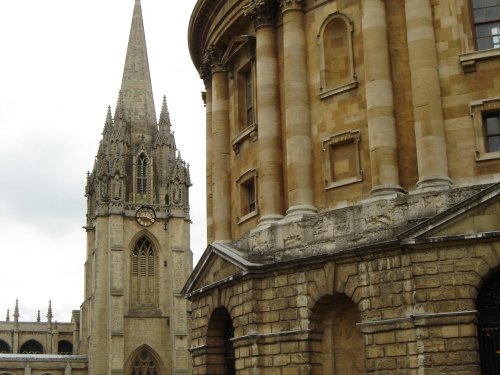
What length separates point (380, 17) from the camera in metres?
26.3

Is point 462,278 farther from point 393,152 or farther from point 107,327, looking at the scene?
point 107,327

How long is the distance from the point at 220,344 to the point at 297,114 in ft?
28.6

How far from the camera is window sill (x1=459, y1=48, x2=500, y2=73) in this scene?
81.6 feet

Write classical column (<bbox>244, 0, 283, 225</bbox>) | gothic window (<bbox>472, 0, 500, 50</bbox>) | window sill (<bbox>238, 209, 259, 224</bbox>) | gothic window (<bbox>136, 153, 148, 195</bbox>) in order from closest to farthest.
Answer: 1. gothic window (<bbox>472, 0, 500, 50</bbox>)
2. classical column (<bbox>244, 0, 283, 225</bbox>)
3. window sill (<bbox>238, 209, 259, 224</bbox>)
4. gothic window (<bbox>136, 153, 148, 195</bbox>)

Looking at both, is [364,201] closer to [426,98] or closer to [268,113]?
[426,98]

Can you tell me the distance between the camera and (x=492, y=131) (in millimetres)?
24688

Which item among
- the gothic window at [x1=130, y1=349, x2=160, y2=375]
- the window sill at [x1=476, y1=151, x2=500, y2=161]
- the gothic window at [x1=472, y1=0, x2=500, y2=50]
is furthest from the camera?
the gothic window at [x1=130, y1=349, x2=160, y2=375]

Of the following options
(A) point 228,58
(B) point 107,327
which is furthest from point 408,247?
(B) point 107,327

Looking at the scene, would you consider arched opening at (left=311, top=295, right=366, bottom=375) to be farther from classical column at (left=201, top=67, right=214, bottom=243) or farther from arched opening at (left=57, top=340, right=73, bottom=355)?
arched opening at (left=57, top=340, right=73, bottom=355)

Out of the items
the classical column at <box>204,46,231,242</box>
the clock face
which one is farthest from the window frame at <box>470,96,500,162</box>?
the clock face

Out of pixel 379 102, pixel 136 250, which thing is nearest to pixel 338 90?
pixel 379 102

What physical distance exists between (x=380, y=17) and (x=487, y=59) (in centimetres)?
357

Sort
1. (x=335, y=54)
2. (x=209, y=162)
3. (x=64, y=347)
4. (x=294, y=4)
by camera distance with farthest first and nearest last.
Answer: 1. (x=64, y=347)
2. (x=209, y=162)
3. (x=294, y=4)
4. (x=335, y=54)

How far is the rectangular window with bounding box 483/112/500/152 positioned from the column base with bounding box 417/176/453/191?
5.44 ft
